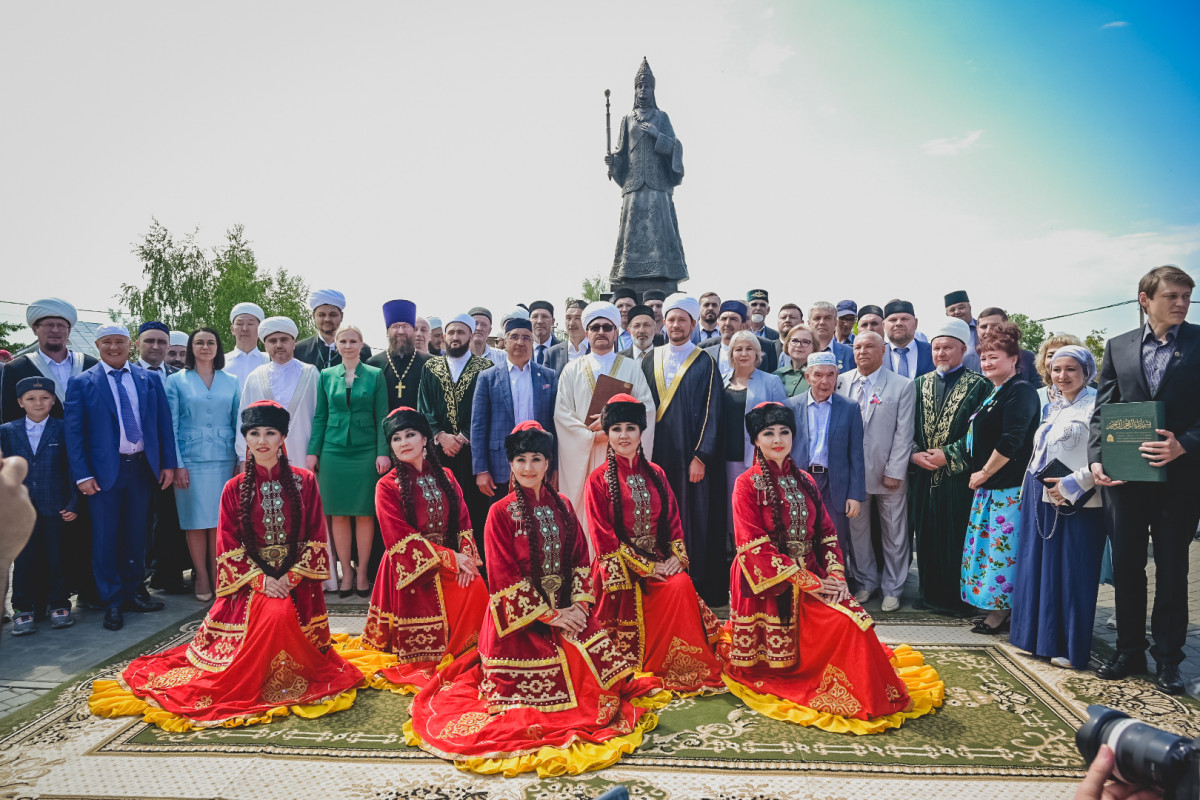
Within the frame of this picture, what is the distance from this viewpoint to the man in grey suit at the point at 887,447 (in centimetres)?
536

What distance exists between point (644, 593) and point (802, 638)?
913 mm

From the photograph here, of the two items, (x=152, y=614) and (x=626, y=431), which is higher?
(x=626, y=431)

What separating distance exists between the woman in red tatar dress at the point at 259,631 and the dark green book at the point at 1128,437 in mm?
4488

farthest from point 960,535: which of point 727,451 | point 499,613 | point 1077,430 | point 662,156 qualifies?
point 662,156

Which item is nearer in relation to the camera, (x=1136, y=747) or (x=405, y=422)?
(x=1136, y=747)

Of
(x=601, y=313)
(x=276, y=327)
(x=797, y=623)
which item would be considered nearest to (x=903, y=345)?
(x=601, y=313)

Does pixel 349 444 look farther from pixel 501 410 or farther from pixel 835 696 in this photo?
pixel 835 696

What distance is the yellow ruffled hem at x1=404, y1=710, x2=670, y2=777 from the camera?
3.02m

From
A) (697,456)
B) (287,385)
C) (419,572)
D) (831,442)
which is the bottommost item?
(419,572)

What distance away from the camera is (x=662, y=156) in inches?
483

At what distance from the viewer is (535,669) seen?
343 cm

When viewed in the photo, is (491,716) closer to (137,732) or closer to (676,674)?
(676,674)

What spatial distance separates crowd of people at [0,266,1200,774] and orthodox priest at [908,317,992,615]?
0.08ft

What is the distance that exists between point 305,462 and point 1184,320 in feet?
20.6
